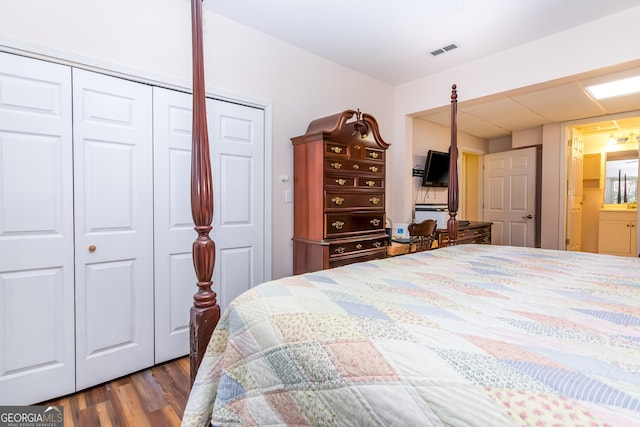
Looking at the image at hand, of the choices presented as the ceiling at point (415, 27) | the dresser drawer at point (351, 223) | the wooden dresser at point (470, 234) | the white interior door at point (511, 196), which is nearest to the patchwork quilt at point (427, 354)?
the dresser drawer at point (351, 223)

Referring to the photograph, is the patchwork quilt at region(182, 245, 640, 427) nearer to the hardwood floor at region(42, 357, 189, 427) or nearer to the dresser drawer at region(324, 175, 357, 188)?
the hardwood floor at region(42, 357, 189, 427)

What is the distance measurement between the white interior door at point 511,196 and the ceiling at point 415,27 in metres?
1.61

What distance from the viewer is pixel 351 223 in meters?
2.78

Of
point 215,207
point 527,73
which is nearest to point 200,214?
point 215,207

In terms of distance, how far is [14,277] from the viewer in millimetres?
1722

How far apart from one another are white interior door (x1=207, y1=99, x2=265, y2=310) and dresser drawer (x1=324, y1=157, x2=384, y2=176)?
60cm

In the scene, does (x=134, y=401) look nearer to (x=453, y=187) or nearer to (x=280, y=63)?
(x=453, y=187)

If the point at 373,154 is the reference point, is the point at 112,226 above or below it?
below

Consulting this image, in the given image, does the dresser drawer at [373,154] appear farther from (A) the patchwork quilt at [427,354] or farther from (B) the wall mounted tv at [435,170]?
(A) the patchwork quilt at [427,354]

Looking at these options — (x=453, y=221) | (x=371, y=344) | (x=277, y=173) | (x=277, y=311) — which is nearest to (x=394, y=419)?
(x=371, y=344)

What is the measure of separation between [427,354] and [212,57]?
8.39 feet

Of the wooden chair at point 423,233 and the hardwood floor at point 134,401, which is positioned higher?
the wooden chair at point 423,233

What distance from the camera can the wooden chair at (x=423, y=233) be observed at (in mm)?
3273

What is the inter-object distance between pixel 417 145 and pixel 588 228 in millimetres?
4175
